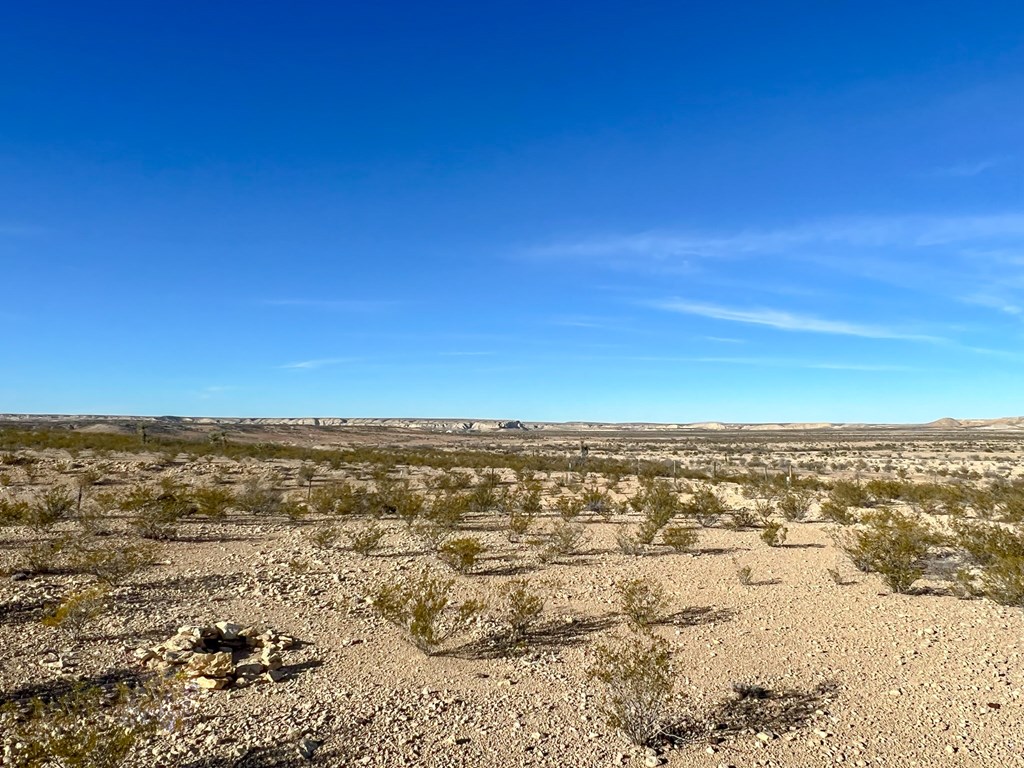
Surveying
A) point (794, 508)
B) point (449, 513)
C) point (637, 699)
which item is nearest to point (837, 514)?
point (794, 508)

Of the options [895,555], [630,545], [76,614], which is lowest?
[630,545]

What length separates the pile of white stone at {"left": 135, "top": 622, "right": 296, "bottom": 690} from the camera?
A: 6.97m

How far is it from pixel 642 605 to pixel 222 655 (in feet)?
19.9

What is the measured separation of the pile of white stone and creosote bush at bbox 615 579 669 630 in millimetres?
4767

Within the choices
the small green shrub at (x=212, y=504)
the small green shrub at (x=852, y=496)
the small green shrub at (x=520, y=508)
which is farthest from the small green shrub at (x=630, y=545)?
the small green shrub at (x=212, y=504)

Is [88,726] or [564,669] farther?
[564,669]

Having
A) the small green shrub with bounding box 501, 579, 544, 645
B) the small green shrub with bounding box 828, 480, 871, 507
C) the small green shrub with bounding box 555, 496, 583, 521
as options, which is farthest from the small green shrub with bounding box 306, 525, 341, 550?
the small green shrub with bounding box 828, 480, 871, 507

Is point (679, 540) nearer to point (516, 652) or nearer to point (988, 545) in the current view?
point (988, 545)

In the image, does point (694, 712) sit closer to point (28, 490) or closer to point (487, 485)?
point (487, 485)

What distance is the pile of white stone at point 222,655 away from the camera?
697 cm

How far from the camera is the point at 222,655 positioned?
7.12m

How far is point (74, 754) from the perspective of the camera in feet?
14.8

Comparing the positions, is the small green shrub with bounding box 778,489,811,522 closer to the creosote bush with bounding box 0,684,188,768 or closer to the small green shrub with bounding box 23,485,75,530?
the creosote bush with bounding box 0,684,188,768

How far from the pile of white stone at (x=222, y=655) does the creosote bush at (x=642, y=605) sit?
15.6 ft
